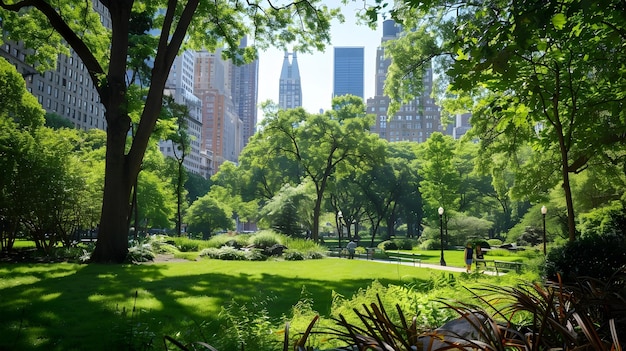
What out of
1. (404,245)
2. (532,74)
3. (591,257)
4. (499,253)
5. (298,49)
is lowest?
(499,253)

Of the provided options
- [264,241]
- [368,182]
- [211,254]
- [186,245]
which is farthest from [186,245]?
[368,182]

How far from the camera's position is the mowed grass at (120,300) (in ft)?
17.0

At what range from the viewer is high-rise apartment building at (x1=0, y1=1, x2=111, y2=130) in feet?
227

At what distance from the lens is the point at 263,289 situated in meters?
9.73

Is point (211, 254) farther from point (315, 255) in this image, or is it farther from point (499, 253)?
point (499, 253)

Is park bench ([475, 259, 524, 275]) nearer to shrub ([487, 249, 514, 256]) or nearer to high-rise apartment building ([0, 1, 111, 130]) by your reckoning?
shrub ([487, 249, 514, 256])

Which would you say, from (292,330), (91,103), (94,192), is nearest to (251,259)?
(94,192)

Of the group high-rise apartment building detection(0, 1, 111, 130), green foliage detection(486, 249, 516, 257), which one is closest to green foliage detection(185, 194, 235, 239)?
high-rise apartment building detection(0, 1, 111, 130)

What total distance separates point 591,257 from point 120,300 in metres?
8.77

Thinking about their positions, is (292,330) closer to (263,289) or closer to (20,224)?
(263,289)

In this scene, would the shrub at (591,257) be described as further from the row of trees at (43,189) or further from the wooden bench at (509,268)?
the row of trees at (43,189)

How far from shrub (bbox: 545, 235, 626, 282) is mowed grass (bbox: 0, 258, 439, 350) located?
2.90 metres

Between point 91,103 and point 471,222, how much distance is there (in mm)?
76854

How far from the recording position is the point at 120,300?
7.68 m
